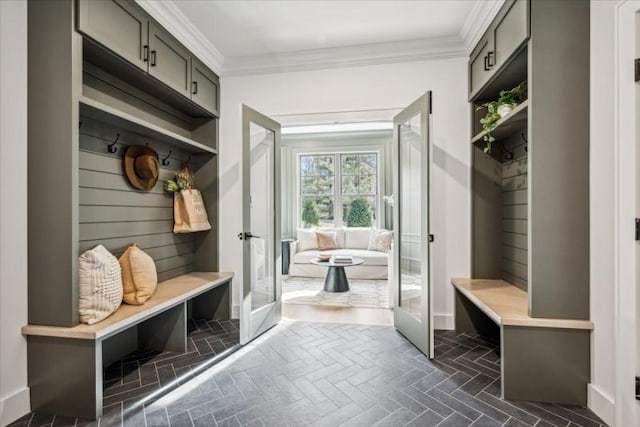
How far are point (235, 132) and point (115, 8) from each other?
5.15ft

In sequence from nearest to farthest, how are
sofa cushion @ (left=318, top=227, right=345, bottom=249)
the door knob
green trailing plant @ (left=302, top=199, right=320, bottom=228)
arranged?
the door knob, sofa cushion @ (left=318, top=227, right=345, bottom=249), green trailing plant @ (left=302, top=199, right=320, bottom=228)

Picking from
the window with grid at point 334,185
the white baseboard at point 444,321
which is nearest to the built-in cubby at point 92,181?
the white baseboard at point 444,321

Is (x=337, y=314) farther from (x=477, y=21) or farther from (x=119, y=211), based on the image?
(x=477, y=21)

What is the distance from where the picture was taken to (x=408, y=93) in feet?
10.9

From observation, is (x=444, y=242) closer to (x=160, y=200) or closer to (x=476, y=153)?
(x=476, y=153)

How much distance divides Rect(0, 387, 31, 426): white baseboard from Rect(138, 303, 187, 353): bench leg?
2.98ft

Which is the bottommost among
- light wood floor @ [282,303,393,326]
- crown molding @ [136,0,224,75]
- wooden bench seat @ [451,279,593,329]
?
light wood floor @ [282,303,393,326]

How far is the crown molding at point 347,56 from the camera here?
125 inches

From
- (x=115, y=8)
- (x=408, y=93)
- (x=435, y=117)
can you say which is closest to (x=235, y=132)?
(x=115, y=8)

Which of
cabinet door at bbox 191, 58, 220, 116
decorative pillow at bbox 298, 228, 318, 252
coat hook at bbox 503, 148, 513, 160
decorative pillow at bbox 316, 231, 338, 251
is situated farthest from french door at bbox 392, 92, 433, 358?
decorative pillow at bbox 298, 228, 318, 252

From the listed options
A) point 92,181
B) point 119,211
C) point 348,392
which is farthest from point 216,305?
point 348,392

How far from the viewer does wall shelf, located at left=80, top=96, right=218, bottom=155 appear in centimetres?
202

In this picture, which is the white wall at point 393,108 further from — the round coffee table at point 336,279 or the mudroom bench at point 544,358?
the round coffee table at point 336,279

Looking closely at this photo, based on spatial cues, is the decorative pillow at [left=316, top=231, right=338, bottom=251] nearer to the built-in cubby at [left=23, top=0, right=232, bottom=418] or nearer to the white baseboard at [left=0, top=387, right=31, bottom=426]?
the built-in cubby at [left=23, top=0, right=232, bottom=418]
